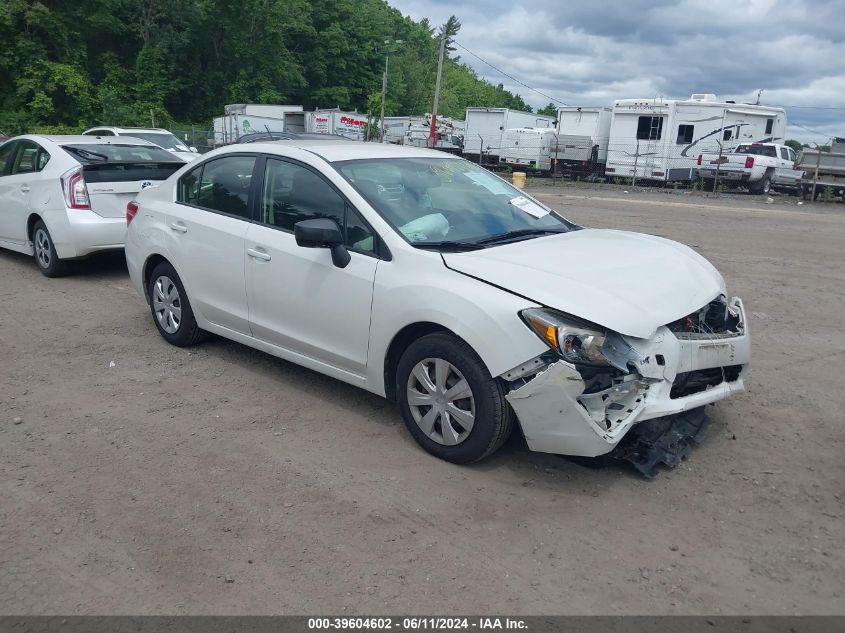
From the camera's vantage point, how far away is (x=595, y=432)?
145 inches

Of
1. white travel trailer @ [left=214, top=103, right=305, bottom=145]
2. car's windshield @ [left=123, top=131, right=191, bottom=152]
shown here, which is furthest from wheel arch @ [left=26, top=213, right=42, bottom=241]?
white travel trailer @ [left=214, top=103, right=305, bottom=145]

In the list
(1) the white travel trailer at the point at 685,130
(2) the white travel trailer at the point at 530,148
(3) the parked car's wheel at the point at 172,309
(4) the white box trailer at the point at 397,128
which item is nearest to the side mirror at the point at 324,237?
(3) the parked car's wheel at the point at 172,309

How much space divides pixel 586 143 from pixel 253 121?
1845cm

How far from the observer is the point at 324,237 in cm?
440

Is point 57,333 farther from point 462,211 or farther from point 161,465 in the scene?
point 462,211

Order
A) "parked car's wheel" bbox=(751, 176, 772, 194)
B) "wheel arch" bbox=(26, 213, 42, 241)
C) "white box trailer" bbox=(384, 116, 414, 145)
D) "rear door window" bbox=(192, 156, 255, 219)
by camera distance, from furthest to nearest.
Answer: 1. "white box trailer" bbox=(384, 116, 414, 145)
2. "parked car's wheel" bbox=(751, 176, 772, 194)
3. "wheel arch" bbox=(26, 213, 42, 241)
4. "rear door window" bbox=(192, 156, 255, 219)

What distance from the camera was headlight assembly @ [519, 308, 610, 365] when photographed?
145 inches

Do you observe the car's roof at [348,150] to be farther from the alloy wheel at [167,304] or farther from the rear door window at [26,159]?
the rear door window at [26,159]

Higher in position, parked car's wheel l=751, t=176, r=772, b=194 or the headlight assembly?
parked car's wheel l=751, t=176, r=772, b=194

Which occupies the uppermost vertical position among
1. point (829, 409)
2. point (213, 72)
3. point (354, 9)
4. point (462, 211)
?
point (354, 9)

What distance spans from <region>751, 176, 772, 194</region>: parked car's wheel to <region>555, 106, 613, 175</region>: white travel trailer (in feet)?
24.1

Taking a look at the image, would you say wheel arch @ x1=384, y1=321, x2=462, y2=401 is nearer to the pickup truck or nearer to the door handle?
the door handle
